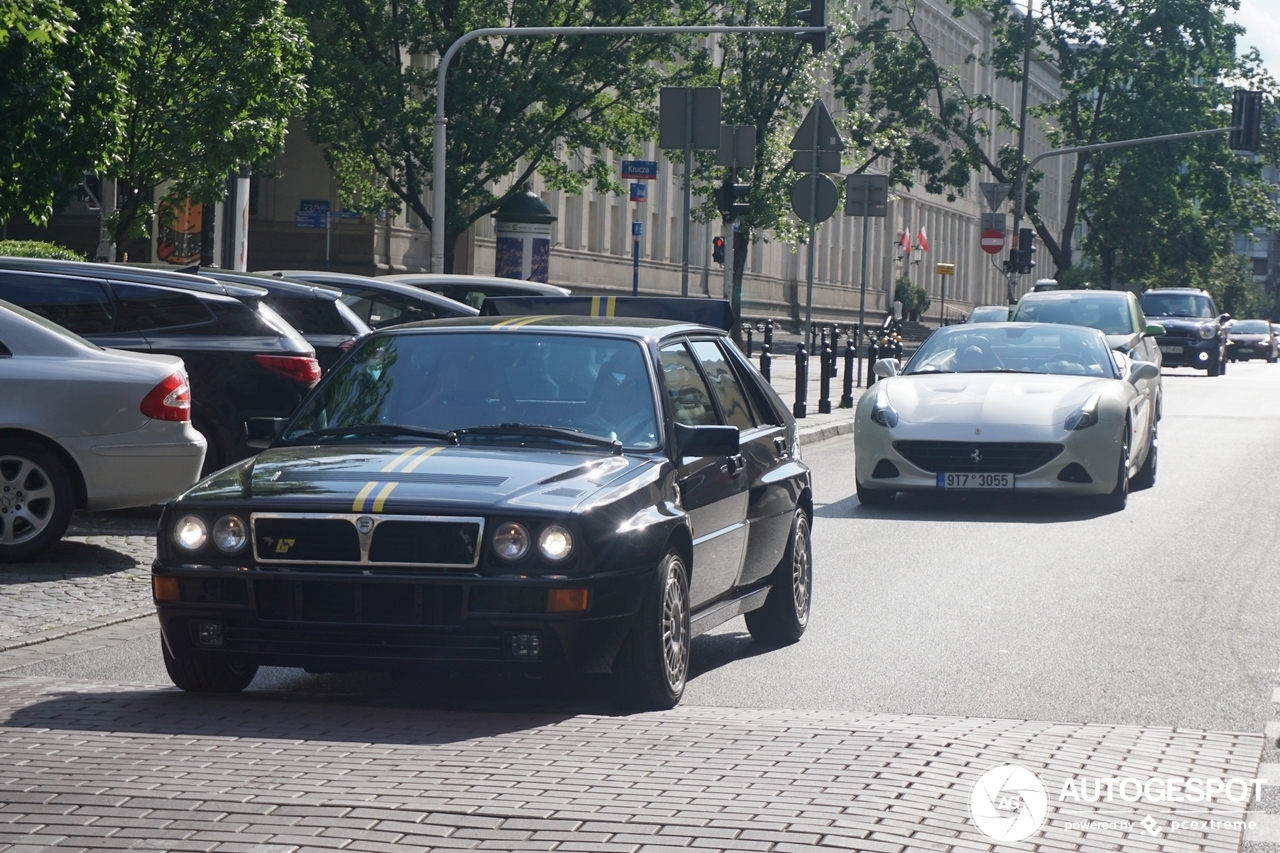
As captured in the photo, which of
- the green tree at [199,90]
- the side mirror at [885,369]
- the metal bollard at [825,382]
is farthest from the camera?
the metal bollard at [825,382]

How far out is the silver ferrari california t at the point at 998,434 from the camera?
1392 centimetres

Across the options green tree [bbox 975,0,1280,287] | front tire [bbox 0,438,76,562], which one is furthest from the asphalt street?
green tree [bbox 975,0,1280,287]

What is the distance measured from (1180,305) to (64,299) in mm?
38174

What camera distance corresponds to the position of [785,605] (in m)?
8.54

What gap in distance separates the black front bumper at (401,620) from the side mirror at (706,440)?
2.70ft

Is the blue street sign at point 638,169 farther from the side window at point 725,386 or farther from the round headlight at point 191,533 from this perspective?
the round headlight at point 191,533

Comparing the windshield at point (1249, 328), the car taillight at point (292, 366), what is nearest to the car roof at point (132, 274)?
the car taillight at point (292, 366)

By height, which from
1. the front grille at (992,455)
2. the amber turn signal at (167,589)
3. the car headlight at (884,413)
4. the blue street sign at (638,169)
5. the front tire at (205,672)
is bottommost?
the front tire at (205,672)

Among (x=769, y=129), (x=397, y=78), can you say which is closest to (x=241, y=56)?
(x=397, y=78)

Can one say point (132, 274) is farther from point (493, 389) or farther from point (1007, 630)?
point (1007, 630)

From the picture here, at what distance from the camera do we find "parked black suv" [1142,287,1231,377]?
44781 millimetres

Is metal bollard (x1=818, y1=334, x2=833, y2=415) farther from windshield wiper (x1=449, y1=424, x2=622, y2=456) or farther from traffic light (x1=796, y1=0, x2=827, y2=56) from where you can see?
windshield wiper (x1=449, y1=424, x2=622, y2=456)

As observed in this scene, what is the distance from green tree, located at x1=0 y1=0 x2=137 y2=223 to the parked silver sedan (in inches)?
187

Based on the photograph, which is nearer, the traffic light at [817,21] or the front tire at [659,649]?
the front tire at [659,649]
